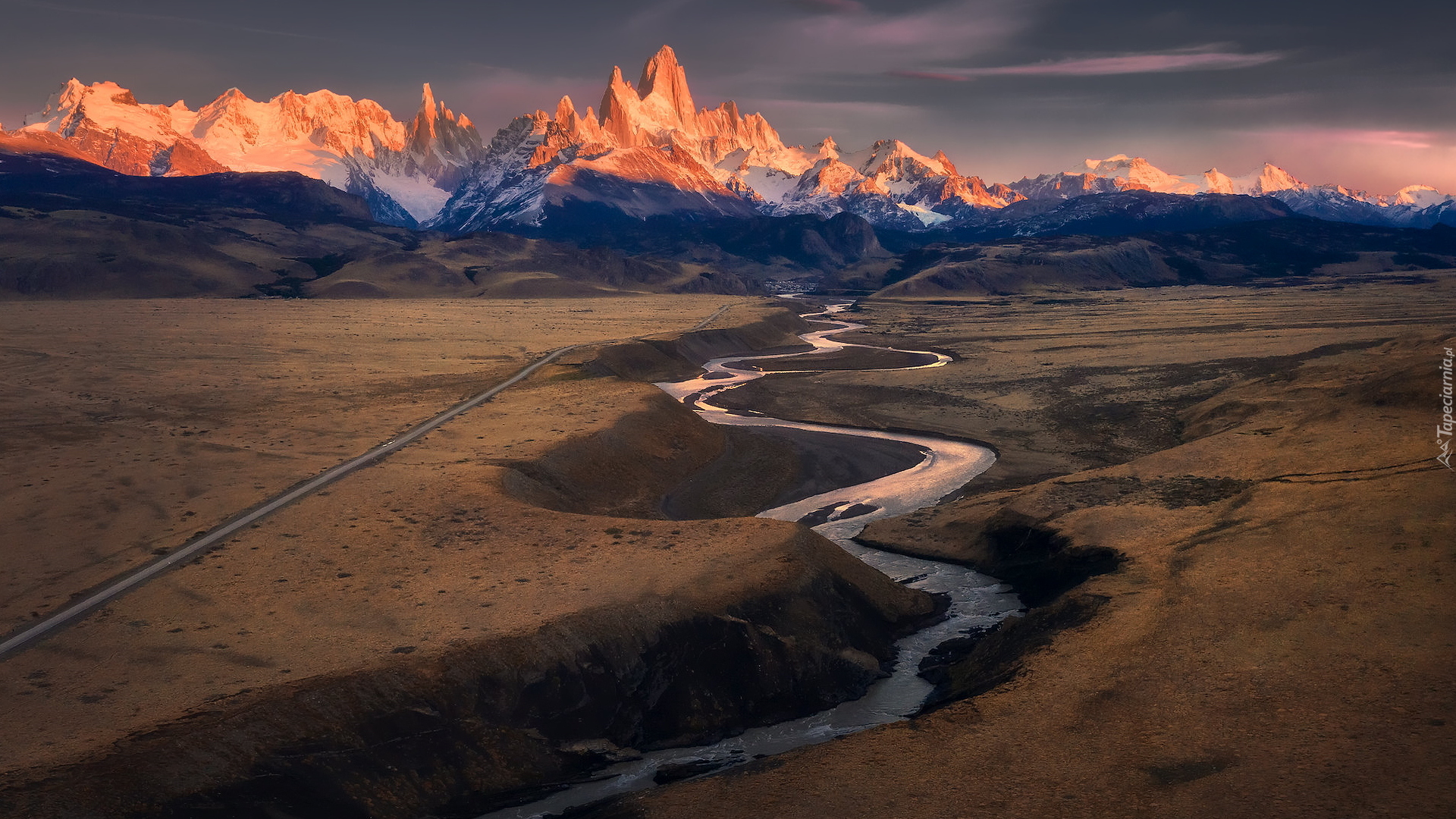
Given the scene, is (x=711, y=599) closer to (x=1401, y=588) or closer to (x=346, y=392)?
(x=1401, y=588)

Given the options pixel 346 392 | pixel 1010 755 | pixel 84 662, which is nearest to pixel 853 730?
pixel 1010 755

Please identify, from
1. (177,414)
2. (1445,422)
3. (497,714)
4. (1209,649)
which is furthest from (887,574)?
(177,414)

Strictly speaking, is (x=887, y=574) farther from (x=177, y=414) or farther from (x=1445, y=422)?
(x=177, y=414)

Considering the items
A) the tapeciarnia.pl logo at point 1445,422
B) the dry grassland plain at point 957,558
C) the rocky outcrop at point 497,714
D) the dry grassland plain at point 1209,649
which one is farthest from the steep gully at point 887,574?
the tapeciarnia.pl logo at point 1445,422

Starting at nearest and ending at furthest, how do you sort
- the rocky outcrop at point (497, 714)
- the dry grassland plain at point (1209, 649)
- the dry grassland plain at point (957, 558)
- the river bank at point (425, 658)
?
1. the dry grassland plain at point (1209, 649)
2. the rocky outcrop at point (497, 714)
3. the dry grassland plain at point (957, 558)
4. the river bank at point (425, 658)

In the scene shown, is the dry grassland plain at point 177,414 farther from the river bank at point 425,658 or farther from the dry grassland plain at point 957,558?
the river bank at point 425,658
